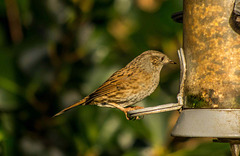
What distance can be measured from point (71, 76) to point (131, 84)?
0.78 metres

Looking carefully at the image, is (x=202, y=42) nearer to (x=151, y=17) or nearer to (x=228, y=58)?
(x=228, y=58)

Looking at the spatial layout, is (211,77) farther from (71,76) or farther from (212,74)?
(71,76)

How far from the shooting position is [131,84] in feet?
17.0

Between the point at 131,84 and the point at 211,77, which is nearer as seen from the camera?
the point at 211,77

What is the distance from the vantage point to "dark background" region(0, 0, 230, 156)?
18.0 ft

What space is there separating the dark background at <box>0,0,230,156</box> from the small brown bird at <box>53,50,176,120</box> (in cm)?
32

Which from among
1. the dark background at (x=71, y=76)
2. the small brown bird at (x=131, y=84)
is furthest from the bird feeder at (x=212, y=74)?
the dark background at (x=71, y=76)

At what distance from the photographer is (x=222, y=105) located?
3.99 metres

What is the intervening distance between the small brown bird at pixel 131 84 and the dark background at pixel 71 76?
1.05ft

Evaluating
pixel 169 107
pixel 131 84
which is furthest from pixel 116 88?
pixel 169 107

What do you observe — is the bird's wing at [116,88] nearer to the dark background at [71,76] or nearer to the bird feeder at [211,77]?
the dark background at [71,76]

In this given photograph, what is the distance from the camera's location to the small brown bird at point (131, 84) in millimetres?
5066

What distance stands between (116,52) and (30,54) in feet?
3.23

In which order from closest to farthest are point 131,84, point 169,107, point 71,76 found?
1. point 169,107
2. point 131,84
3. point 71,76
